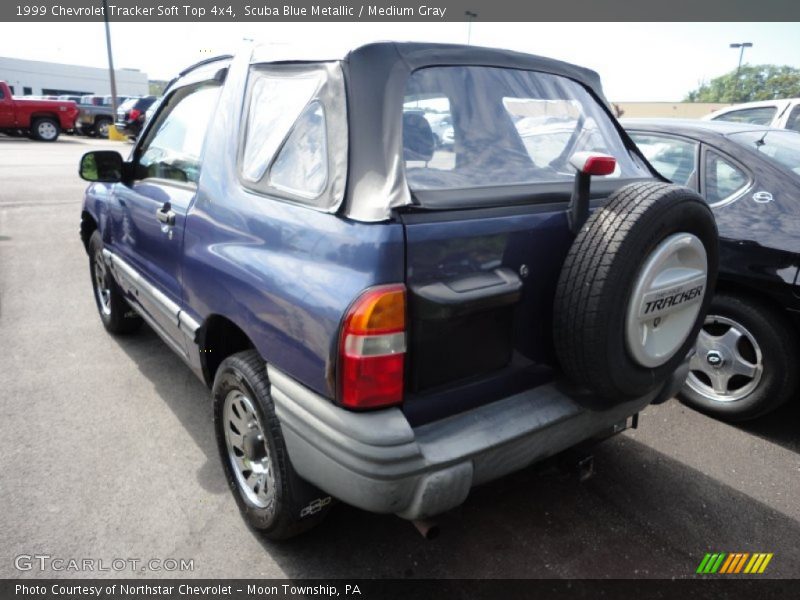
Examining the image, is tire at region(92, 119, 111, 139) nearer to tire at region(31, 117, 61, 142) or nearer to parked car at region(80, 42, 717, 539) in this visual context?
tire at region(31, 117, 61, 142)

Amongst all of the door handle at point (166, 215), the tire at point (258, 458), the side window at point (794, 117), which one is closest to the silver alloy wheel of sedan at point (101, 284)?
the door handle at point (166, 215)

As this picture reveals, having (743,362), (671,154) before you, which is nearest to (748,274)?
(743,362)

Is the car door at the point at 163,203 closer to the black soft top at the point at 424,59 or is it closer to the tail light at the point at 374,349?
the black soft top at the point at 424,59

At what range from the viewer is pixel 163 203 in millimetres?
2838

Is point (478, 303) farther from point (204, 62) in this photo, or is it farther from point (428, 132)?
point (204, 62)

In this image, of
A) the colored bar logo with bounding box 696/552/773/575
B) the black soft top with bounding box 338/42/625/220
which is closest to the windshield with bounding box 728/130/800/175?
the colored bar logo with bounding box 696/552/773/575

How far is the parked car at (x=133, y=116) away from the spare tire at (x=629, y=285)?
2082cm

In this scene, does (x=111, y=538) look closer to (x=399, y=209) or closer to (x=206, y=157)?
(x=206, y=157)

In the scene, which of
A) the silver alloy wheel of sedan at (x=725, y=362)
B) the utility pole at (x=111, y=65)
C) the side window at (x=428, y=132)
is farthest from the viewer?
the utility pole at (x=111, y=65)

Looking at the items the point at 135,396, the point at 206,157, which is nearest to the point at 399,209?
the point at 206,157

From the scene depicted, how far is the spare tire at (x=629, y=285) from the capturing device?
1.85 m

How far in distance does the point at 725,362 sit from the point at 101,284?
4403mm

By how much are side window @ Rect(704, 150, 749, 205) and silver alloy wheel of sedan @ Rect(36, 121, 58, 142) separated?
76.0ft

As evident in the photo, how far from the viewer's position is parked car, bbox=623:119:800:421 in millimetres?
3059
